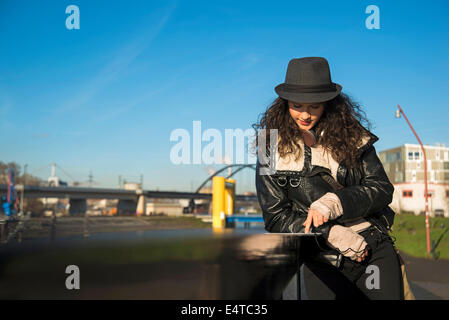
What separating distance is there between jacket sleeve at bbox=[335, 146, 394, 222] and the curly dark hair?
9 cm

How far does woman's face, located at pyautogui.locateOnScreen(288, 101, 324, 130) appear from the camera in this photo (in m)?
1.96

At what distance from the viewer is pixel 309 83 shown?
6.17 feet

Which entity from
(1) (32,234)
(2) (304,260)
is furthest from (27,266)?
(2) (304,260)

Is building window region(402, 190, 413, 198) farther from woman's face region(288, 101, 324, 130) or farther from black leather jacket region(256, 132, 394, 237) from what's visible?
woman's face region(288, 101, 324, 130)

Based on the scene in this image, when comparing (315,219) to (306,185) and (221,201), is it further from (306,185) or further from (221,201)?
(221,201)

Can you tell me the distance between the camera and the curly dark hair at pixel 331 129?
197cm

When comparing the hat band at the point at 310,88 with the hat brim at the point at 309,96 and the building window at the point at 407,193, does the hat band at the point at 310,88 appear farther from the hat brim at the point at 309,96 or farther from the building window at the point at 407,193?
the building window at the point at 407,193

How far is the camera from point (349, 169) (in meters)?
1.96

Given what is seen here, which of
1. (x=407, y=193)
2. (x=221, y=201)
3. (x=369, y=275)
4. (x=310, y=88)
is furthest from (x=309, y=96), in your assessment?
(x=407, y=193)

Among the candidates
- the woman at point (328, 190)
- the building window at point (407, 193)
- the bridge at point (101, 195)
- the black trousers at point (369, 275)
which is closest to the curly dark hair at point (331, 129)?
the woman at point (328, 190)

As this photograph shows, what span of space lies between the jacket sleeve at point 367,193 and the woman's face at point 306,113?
1.10 ft

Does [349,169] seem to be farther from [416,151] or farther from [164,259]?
[416,151]

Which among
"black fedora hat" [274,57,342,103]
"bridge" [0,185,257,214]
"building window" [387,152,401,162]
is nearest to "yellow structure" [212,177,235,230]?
"bridge" [0,185,257,214]
